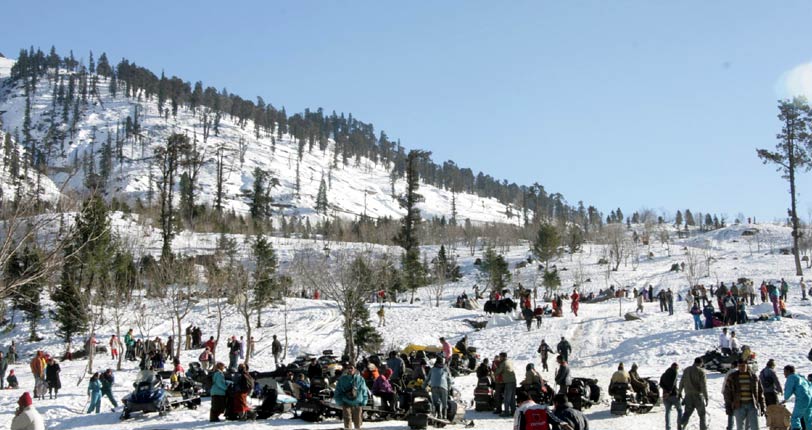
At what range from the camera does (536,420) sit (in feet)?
24.8

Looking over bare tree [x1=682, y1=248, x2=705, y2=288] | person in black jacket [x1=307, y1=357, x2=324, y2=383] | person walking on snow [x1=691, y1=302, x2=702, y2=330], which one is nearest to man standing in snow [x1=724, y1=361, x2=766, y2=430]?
person in black jacket [x1=307, y1=357, x2=324, y2=383]

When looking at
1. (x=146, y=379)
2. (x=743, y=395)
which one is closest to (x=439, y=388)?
(x=743, y=395)

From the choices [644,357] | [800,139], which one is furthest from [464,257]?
[644,357]

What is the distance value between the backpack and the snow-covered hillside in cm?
11047

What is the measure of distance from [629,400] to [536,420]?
27.1 feet

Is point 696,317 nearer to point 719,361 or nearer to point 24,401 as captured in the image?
point 719,361

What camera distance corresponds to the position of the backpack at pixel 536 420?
755cm

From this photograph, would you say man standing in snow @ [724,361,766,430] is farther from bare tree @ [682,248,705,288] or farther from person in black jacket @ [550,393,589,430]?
bare tree @ [682,248,705,288]

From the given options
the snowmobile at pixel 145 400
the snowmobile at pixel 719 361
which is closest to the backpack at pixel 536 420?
the snowmobile at pixel 145 400

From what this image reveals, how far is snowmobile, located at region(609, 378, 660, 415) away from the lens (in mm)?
14302

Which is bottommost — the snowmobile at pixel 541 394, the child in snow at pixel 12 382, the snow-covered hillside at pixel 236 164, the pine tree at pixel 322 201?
the child in snow at pixel 12 382

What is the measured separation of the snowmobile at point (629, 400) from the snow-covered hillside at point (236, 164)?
105 m

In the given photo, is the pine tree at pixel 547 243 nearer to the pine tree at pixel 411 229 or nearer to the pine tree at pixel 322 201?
the pine tree at pixel 411 229

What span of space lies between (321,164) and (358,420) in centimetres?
14857
